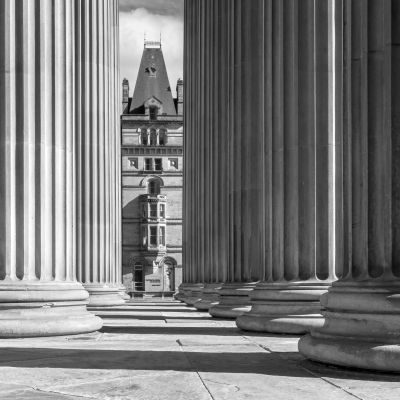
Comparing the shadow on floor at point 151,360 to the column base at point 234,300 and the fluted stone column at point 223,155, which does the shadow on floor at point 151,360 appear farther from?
the fluted stone column at point 223,155

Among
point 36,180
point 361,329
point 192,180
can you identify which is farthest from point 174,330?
point 192,180

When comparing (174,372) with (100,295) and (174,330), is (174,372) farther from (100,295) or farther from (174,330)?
(100,295)

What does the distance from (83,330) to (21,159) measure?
7.64 metres

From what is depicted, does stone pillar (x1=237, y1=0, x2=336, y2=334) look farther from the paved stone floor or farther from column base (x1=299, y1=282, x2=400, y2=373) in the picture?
column base (x1=299, y1=282, x2=400, y2=373)

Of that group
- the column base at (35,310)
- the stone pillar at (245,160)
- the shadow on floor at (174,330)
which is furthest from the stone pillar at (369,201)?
the stone pillar at (245,160)

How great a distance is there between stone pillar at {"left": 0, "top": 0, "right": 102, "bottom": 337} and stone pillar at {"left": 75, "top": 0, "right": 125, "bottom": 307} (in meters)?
32.9

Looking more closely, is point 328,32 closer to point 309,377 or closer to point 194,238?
point 309,377

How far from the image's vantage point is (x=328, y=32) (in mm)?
35688

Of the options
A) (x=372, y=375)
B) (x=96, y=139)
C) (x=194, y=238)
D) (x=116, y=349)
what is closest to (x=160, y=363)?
(x=116, y=349)

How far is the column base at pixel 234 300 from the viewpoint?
4969 centimetres

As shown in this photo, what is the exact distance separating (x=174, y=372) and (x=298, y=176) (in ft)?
53.5

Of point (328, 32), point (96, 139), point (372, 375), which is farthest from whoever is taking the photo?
point (96, 139)

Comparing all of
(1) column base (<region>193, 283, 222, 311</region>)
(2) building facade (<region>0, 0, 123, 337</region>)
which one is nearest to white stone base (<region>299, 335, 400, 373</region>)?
(2) building facade (<region>0, 0, 123, 337</region>)

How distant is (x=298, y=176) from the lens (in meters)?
35.9
